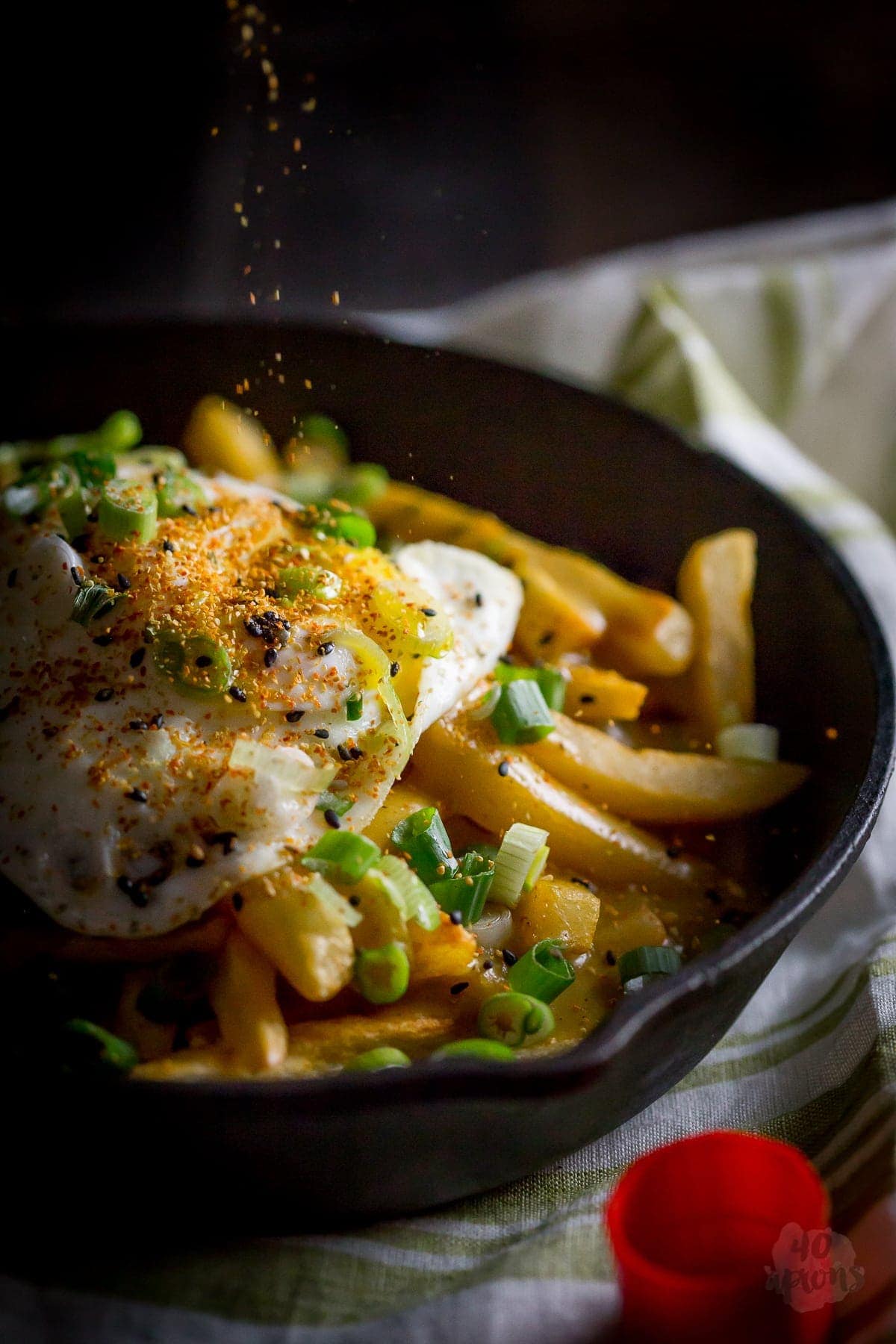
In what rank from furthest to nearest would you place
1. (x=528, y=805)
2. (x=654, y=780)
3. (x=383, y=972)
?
(x=654, y=780), (x=528, y=805), (x=383, y=972)

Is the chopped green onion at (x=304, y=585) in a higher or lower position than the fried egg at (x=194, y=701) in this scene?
higher

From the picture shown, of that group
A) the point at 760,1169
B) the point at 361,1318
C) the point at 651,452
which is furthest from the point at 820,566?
the point at 361,1318

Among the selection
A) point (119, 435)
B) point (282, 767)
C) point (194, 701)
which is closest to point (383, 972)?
point (282, 767)

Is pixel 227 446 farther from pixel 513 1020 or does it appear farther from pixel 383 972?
pixel 513 1020

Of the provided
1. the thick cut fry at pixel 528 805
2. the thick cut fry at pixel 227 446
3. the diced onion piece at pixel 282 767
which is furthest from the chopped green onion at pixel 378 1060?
the thick cut fry at pixel 227 446

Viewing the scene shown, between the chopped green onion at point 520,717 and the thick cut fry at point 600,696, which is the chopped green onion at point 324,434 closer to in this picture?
the thick cut fry at point 600,696

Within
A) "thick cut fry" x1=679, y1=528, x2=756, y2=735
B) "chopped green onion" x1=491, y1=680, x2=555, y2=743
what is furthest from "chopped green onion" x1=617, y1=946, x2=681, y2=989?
"thick cut fry" x1=679, y1=528, x2=756, y2=735

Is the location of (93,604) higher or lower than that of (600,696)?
higher
